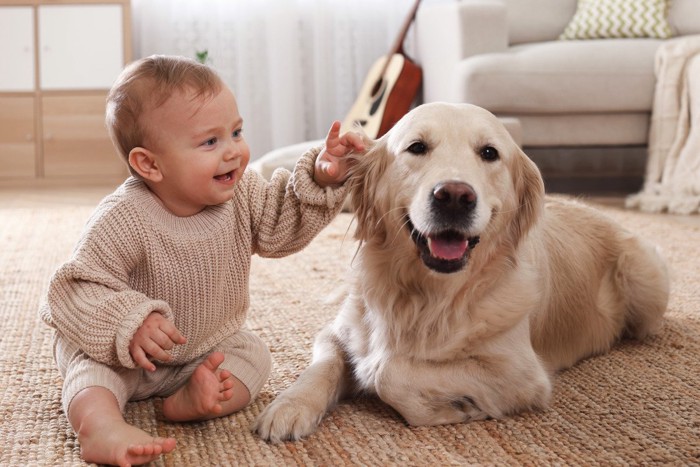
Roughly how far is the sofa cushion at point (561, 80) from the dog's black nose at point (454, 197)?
250 centimetres

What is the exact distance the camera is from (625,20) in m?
4.20

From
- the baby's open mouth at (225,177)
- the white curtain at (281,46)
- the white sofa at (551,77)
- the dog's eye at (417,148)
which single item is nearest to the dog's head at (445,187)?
the dog's eye at (417,148)

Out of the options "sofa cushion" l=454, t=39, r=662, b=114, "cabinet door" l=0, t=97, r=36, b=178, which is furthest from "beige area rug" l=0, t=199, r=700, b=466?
"cabinet door" l=0, t=97, r=36, b=178

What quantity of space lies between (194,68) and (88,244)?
1.04 ft

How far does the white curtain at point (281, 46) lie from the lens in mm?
5078

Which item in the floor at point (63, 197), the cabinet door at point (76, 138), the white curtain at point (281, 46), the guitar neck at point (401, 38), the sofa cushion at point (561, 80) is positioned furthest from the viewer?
the white curtain at point (281, 46)

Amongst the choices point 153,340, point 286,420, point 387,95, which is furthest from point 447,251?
point 387,95

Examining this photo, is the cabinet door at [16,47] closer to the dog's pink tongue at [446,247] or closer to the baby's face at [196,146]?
the baby's face at [196,146]

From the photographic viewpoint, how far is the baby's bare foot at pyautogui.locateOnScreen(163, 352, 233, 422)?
1.22m

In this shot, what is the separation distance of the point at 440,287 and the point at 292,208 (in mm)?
288

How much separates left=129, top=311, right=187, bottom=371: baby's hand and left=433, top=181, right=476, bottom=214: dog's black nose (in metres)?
0.42

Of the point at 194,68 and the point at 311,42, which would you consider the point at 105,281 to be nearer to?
the point at 194,68

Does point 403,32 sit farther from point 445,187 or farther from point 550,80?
point 445,187

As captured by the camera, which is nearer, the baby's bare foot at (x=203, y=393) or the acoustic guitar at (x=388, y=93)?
the baby's bare foot at (x=203, y=393)
